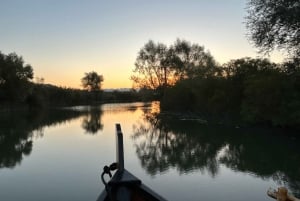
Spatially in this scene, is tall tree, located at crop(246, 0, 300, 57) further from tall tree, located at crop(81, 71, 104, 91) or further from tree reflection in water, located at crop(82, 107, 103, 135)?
tall tree, located at crop(81, 71, 104, 91)

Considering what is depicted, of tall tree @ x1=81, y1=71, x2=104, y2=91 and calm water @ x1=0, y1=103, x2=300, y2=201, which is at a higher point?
tall tree @ x1=81, y1=71, x2=104, y2=91

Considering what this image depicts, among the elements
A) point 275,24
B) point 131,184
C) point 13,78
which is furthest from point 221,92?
point 13,78

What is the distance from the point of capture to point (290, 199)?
311cm

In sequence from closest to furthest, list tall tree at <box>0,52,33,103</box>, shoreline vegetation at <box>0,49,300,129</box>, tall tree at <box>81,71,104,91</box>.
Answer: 1. shoreline vegetation at <box>0,49,300,129</box>
2. tall tree at <box>0,52,33,103</box>
3. tall tree at <box>81,71,104,91</box>

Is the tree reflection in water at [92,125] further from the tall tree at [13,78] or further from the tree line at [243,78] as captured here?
the tall tree at [13,78]

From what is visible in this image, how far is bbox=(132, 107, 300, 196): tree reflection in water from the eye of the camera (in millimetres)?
10896

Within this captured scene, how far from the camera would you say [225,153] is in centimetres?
1445

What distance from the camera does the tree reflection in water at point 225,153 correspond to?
10.9 meters

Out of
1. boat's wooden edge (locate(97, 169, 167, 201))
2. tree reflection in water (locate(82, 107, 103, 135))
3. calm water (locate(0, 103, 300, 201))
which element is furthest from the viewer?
tree reflection in water (locate(82, 107, 103, 135))

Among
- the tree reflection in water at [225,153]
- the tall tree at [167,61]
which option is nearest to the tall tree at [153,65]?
the tall tree at [167,61]

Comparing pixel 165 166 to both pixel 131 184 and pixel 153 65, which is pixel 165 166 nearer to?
pixel 131 184

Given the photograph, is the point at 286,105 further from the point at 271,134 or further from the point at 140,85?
the point at 140,85

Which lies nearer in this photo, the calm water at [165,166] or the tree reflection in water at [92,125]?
the calm water at [165,166]

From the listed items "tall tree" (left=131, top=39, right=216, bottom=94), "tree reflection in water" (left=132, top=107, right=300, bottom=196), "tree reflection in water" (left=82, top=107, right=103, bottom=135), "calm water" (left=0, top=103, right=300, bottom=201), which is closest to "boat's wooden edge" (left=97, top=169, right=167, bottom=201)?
"calm water" (left=0, top=103, right=300, bottom=201)
